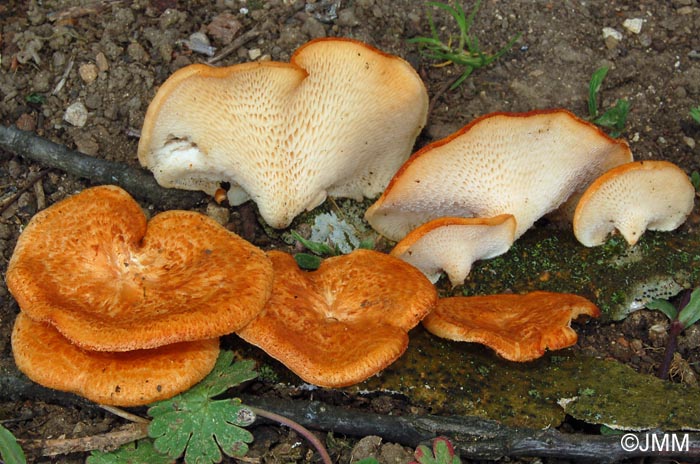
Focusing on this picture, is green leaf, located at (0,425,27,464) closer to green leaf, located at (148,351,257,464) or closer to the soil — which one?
green leaf, located at (148,351,257,464)

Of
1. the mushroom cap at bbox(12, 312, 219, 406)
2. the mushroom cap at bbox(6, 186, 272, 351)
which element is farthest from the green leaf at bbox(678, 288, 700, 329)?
the mushroom cap at bbox(12, 312, 219, 406)

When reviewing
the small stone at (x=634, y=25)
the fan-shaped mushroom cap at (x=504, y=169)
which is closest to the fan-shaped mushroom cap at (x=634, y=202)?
the fan-shaped mushroom cap at (x=504, y=169)

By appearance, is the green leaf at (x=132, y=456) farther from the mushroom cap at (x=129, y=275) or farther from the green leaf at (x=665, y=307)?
the green leaf at (x=665, y=307)

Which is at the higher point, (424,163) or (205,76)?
(205,76)

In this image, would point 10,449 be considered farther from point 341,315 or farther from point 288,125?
point 288,125

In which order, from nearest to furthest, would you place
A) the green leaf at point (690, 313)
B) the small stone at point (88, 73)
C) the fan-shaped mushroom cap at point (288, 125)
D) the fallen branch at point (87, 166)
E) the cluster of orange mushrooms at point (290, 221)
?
the cluster of orange mushrooms at point (290, 221), the fan-shaped mushroom cap at point (288, 125), the green leaf at point (690, 313), the fallen branch at point (87, 166), the small stone at point (88, 73)

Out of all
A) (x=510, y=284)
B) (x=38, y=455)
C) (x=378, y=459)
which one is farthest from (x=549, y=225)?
(x=38, y=455)

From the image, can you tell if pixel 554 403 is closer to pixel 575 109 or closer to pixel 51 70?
pixel 575 109
